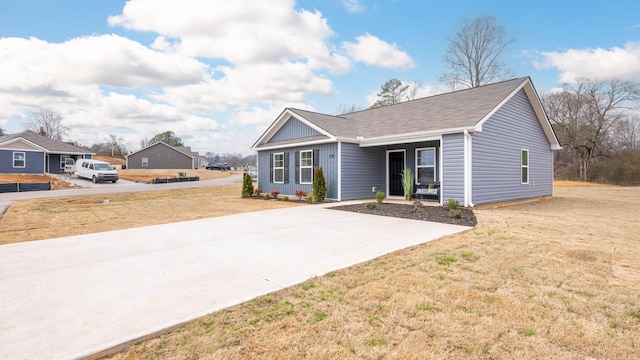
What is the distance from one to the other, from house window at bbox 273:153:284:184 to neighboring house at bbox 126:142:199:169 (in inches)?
1508

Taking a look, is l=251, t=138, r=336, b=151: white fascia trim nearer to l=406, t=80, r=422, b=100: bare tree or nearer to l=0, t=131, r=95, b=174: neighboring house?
l=406, t=80, r=422, b=100: bare tree

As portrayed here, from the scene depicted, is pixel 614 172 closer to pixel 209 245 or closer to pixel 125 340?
pixel 209 245

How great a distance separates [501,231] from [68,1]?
48.8ft

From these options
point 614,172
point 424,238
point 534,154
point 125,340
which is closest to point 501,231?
point 424,238

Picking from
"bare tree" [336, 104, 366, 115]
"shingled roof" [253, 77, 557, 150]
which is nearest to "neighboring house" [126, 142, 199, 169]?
"bare tree" [336, 104, 366, 115]

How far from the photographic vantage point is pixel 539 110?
532 inches

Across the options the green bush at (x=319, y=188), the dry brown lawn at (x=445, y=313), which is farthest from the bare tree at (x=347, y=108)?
the dry brown lawn at (x=445, y=313)

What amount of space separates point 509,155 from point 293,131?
9564 mm

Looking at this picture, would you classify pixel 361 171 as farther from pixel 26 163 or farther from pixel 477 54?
pixel 26 163

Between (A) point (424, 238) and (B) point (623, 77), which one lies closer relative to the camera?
(A) point (424, 238)

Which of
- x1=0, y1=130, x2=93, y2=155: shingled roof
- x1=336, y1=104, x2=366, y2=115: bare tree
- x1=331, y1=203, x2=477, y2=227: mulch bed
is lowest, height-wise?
x1=331, y1=203, x2=477, y2=227: mulch bed

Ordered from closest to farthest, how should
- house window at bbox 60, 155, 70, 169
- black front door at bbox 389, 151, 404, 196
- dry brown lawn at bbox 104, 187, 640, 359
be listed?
dry brown lawn at bbox 104, 187, 640, 359
black front door at bbox 389, 151, 404, 196
house window at bbox 60, 155, 70, 169

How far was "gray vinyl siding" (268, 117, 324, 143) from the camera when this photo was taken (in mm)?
14959

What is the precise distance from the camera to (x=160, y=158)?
48.2 metres
